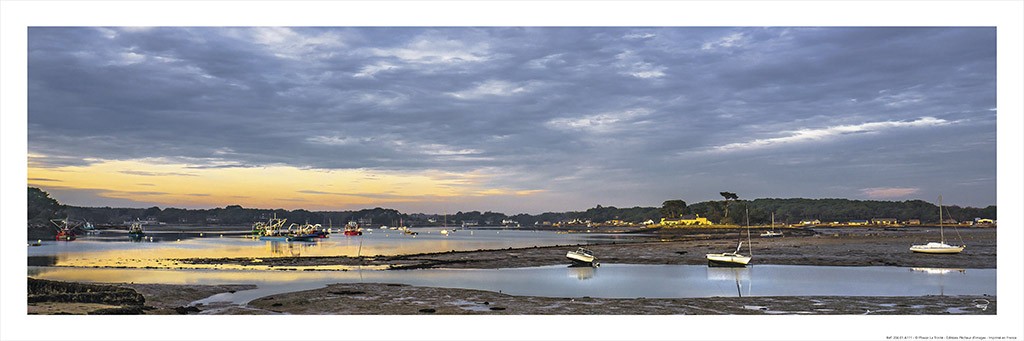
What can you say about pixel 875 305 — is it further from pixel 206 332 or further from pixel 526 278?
pixel 206 332

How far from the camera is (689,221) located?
160 m

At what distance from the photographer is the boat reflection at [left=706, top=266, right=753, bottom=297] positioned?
29.4 metres

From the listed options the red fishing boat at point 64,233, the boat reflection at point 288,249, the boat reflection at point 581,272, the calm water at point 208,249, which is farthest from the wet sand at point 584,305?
the red fishing boat at point 64,233

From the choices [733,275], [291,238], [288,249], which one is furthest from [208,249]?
[733,275]

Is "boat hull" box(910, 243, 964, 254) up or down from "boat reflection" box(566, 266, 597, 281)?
up

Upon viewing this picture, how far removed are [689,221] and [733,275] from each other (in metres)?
130

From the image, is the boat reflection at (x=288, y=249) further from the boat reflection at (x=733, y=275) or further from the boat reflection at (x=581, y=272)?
the boat reflection at (x=733, y=275)

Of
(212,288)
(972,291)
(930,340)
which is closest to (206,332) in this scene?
(212,288)

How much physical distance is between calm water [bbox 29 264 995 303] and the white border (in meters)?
6.43

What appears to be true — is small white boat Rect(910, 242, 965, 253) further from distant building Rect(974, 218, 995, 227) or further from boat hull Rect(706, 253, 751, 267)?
distant building Rect(974, 218, 995, 227)

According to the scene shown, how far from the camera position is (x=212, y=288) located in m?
25.8

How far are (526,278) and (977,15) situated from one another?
2095 cm

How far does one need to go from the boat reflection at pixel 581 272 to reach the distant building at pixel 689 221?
121m

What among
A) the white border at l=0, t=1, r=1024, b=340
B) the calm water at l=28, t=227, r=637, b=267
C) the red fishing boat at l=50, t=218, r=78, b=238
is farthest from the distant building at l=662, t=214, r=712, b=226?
the white border at l=0, t=1, r=1024, b=340
